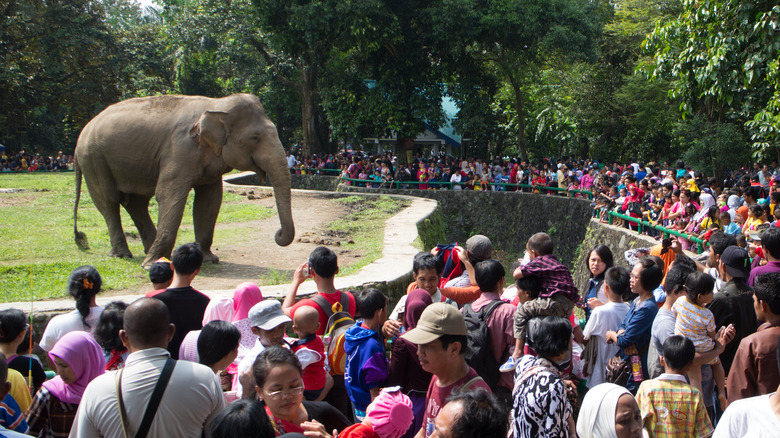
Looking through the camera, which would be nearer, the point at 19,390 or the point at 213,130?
the point at 19,390

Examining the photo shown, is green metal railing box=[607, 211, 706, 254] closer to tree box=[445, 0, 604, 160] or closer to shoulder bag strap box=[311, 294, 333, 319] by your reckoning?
shoulder bag strap box=[311, 294, 333, 319]

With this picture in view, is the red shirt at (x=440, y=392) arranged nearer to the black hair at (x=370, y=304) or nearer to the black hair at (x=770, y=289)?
the black hair at (x=370, y=304)

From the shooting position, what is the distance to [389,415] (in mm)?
2756

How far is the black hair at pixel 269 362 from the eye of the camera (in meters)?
2.82

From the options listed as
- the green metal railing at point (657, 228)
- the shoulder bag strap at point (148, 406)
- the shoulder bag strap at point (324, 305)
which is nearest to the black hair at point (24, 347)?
the shoulder bag strap at point (148, 406)

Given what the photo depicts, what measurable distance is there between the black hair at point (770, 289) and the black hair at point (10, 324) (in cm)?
388

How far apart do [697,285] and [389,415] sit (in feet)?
7.33

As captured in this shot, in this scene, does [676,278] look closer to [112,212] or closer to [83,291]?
[83,291]

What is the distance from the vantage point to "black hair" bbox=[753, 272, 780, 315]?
3664mm

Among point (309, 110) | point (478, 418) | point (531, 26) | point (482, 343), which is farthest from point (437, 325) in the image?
point (309, 110)

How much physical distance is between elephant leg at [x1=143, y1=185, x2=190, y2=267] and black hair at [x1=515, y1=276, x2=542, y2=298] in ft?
18.2

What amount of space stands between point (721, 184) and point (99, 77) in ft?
83.6

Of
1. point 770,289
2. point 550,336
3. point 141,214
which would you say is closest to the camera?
point 550,336

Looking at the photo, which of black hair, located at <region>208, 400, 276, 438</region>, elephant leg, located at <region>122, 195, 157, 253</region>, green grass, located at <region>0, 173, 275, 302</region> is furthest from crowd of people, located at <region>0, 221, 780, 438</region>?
elephant leg, located at <region>122, 195, 157, 253</region>
